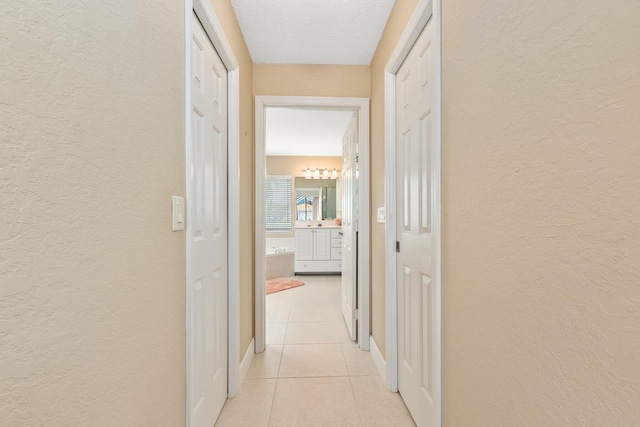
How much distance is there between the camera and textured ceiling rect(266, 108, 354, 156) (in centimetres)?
385

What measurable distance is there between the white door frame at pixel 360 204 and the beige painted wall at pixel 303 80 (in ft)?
0.21

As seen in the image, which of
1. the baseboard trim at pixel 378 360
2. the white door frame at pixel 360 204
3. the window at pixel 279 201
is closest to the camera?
the baseboard trim at pixel 378 360

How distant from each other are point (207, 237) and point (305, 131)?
11.2 feet

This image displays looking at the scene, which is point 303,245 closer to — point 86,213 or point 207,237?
point 207,237

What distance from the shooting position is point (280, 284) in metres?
4.73

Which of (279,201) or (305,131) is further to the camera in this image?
(279,201)

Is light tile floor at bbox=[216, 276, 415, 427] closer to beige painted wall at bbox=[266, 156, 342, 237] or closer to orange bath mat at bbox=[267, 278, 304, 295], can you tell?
orange bath mat at bbox=[267, 278, 304, 295]

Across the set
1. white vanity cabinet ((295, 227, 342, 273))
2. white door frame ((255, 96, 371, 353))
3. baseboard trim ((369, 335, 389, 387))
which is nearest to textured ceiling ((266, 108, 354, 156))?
white door frame ((255, 96, 371, 353))
